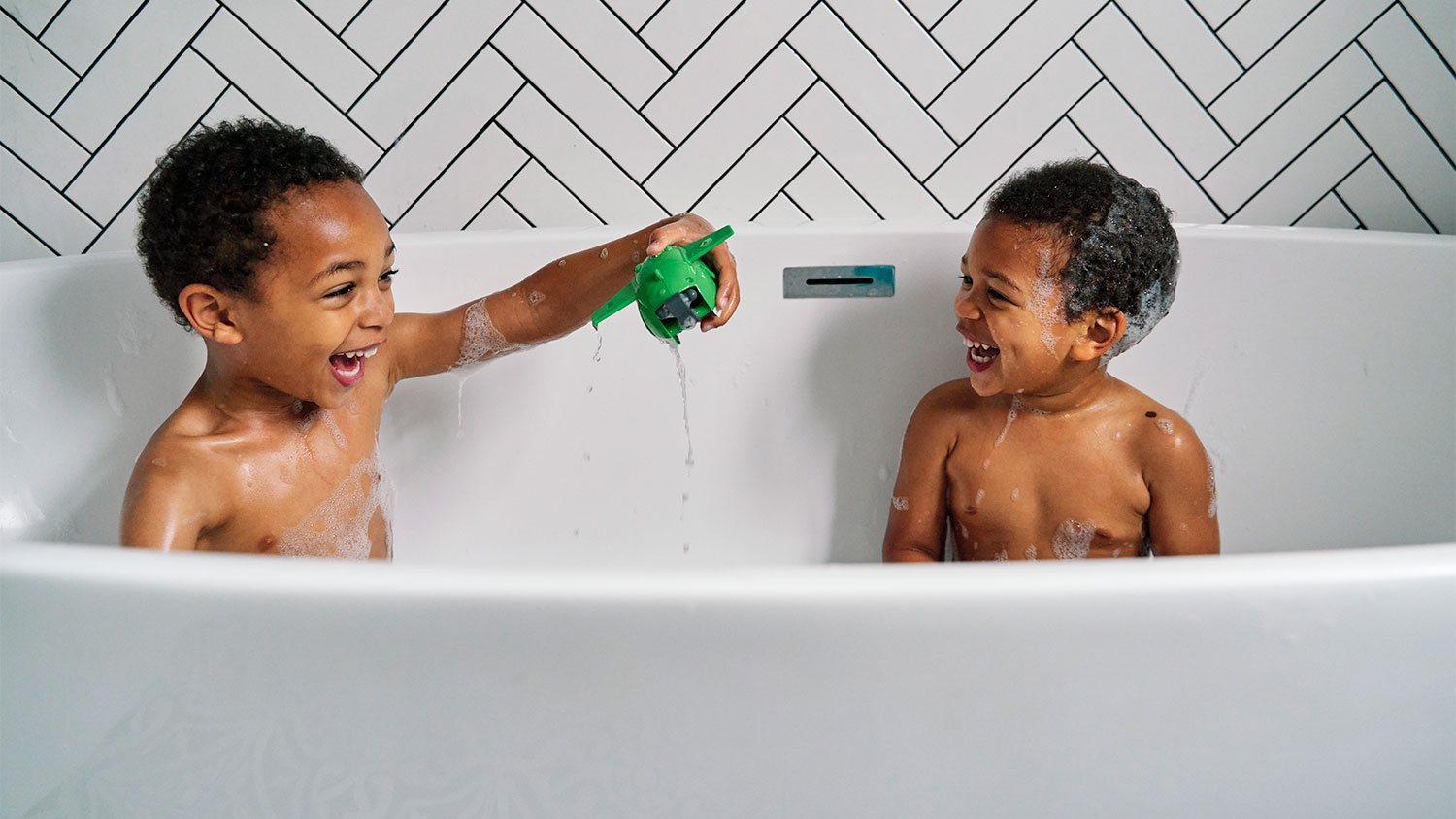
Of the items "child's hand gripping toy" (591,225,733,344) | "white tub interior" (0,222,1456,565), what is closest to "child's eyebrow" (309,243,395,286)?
"child's hand gripping toy" (591,225,733,344)

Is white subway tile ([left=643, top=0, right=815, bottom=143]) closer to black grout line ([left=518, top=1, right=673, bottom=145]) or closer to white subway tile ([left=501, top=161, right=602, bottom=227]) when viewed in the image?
black grout line ([left=518, top=1, right=673, bottom=145])

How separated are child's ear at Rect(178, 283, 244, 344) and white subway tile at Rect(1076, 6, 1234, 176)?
1161 mm

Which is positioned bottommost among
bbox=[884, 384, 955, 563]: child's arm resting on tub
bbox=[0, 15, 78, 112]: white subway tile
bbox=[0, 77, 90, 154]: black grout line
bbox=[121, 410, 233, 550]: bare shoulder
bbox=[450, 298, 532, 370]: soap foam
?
bbox=[121, 410, 233, 550]: bare shoulder

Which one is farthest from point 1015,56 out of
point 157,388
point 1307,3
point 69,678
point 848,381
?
point 69,678

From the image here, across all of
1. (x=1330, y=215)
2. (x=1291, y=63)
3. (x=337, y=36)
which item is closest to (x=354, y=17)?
(x=337, y=36)

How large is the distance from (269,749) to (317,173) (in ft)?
1.86

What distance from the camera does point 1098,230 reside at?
3.70 ft

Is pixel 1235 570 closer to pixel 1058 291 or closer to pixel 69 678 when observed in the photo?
pixel 1058 291

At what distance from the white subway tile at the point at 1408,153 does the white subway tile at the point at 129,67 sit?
1.64m

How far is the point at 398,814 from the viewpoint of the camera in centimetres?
74

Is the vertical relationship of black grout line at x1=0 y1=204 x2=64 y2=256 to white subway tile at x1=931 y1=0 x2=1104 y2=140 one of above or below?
below

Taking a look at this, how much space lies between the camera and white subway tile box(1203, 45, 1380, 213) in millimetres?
1521

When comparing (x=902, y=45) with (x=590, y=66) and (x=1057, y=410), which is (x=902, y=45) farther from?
(x=1057, y=410)

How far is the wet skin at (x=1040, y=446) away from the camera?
3.79 feet
